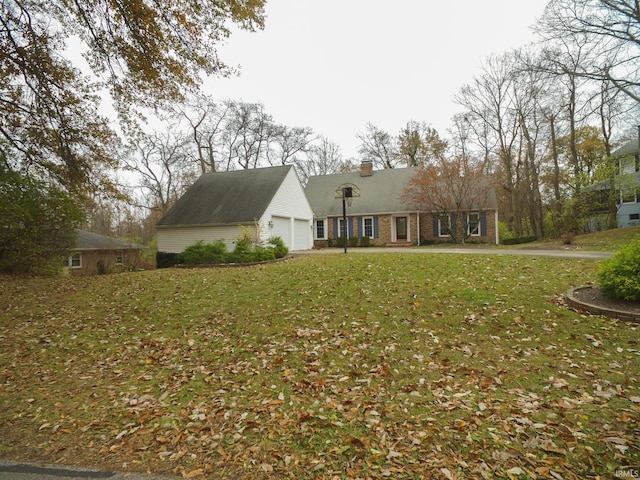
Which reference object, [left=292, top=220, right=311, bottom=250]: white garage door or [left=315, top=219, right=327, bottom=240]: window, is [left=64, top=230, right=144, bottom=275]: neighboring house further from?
[left=315, top=219, right=327, bottom=240]: window

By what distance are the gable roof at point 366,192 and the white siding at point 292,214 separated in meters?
3.24

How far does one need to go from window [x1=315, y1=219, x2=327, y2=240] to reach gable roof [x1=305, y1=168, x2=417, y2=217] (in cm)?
57

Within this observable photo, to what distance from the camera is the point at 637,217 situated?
26047mm

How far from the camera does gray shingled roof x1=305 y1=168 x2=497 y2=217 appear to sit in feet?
79.5

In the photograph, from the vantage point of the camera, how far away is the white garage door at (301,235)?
21.2 meters

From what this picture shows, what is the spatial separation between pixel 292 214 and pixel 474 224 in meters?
11.9

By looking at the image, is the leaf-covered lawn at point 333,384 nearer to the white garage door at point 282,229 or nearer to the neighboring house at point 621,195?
the white garage door at point 282,229

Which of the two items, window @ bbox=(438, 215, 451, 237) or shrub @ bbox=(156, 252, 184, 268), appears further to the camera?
window @ bbox=(438, 215, 451, 237)

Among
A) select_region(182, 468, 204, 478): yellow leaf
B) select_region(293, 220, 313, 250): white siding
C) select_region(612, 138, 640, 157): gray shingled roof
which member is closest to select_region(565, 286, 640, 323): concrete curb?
select_region(182, 468, 204, 478): yellow leaf

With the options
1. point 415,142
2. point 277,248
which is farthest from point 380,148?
point 277,248

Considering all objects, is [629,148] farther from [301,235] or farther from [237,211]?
[237,211]

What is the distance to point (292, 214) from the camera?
20516mm

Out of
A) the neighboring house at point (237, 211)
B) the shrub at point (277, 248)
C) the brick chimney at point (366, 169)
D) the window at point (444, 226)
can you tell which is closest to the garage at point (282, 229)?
the neighboring house at point (237, 211)

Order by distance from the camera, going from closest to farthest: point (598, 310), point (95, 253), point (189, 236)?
point (598, 310)
point (189, 236)
point (95, 253)
